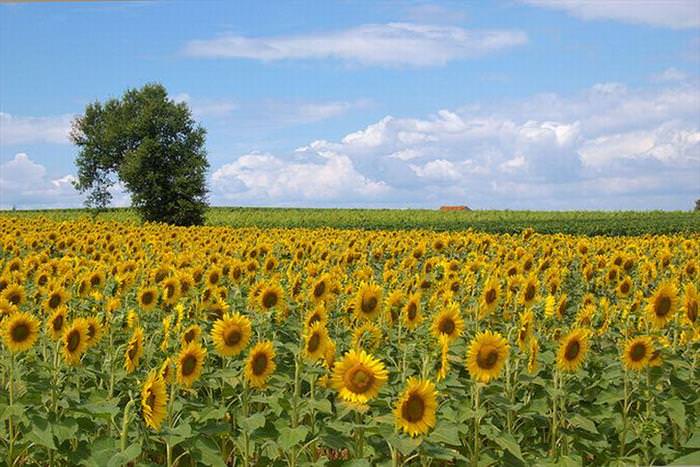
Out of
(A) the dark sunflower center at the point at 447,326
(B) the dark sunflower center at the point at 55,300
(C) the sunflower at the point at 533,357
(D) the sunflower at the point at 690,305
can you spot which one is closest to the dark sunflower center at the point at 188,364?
(A) the dark sunflower center at the point at 447,326

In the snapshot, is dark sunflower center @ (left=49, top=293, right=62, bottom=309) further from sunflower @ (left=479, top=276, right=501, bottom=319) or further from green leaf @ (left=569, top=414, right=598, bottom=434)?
green leaf @ (left=569, top=414, right=598, bottom=434)

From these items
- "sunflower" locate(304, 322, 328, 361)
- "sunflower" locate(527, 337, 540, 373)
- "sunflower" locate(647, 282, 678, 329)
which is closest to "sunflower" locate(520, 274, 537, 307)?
"sunflower" locate(647, 282, 678, 329)

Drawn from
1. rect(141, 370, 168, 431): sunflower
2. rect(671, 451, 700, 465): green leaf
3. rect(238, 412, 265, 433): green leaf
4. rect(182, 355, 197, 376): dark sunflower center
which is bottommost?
rect(671, 451, 700, 465): green leaf

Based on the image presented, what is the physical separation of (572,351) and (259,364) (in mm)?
2091

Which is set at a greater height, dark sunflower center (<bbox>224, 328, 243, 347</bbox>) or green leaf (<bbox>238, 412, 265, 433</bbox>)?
dark sunflower center (<bbox>224, 328, 243, 347</bbox>)

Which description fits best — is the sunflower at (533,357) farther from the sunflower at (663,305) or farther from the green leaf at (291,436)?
the green leaf at (291,436)

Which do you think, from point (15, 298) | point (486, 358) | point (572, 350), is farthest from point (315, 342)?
point (15, 298)

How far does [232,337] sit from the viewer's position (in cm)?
558

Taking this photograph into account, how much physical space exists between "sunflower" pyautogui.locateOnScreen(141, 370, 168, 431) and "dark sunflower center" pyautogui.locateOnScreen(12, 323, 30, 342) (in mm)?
1603

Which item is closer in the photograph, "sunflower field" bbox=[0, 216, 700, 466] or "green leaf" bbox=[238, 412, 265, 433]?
"sunflower field" bbox=[0, 216, 700, 466]

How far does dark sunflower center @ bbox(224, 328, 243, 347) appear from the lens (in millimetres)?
5566

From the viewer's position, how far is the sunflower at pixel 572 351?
18.4 feet

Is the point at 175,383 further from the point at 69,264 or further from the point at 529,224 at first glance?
the point at 529,224

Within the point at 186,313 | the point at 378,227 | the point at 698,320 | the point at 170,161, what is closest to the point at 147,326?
the point at 186,313
